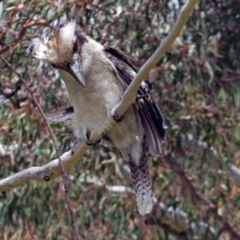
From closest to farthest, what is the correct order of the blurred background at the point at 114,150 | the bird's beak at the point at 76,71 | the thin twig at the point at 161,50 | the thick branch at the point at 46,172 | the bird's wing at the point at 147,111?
the thin twig at the point at 161,50, the thick branch at the point at 46,172, the bird's beak at the point at 76,71, the bird's wing at the point at 147,111, the blurred background at the point at 114,150

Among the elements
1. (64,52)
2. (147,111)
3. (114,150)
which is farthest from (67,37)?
(114,150)

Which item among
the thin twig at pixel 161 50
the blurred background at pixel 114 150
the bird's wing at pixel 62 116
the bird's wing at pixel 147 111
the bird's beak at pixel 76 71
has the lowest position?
the blurred background at pixel 114 150

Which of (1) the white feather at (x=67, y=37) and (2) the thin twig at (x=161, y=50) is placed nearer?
(2) the thin twig at (x=161, y=50)

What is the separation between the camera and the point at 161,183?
16.1 feet

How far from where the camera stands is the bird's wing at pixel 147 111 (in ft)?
9.79

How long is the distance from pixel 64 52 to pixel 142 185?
23.6 inches

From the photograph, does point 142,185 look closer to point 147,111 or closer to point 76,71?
point 147,111

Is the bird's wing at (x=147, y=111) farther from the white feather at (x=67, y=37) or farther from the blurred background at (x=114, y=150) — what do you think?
the blurred background at (x=114, y=150)

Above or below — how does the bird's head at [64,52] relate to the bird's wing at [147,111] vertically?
above

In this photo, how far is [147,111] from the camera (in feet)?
9.88

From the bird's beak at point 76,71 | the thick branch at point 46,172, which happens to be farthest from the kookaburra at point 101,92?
the thick branch at point 46,172

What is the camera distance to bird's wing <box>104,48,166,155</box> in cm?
298

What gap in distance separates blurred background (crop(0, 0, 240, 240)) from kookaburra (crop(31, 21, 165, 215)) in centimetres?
101

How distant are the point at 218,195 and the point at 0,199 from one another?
4.37 feet
